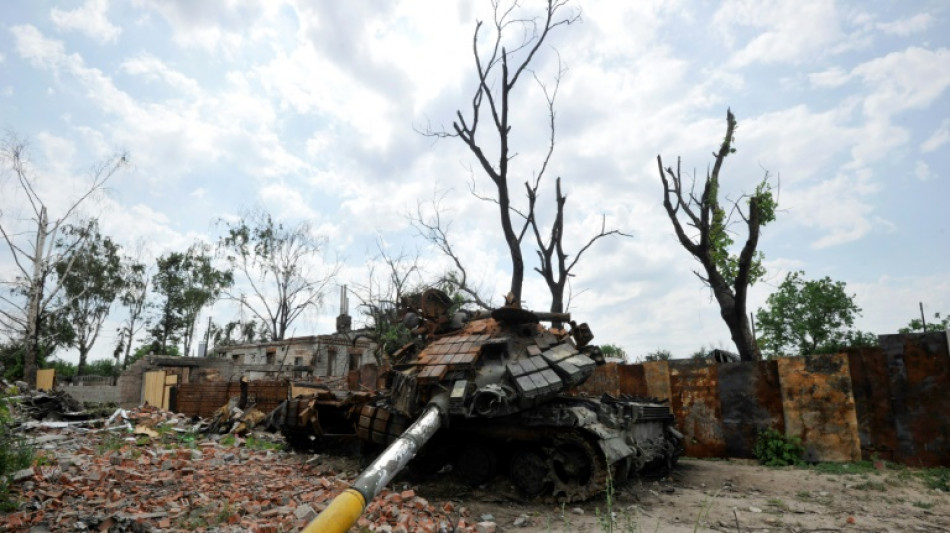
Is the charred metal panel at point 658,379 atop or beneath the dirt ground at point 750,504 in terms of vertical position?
atop

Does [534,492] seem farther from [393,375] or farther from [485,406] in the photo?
[393,375]

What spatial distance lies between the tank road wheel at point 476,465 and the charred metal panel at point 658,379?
493 centimetres

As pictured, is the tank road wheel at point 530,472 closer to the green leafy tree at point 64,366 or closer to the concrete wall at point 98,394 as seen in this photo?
the concrete wall at point 98,394

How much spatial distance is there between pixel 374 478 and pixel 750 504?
522 cm

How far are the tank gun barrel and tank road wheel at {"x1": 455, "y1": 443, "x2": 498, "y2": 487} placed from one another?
105 centimetres

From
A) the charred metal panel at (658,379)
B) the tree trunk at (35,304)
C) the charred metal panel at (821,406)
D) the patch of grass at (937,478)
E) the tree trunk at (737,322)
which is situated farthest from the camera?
the tree trunk at (35,304)

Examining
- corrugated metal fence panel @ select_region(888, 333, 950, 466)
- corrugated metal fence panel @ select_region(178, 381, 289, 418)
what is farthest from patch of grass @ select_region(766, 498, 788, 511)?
corrugated metal fence panel @ select_region(178, 381, 289, 418)

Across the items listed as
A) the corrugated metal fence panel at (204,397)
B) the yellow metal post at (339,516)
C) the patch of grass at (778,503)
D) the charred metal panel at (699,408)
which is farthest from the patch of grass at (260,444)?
the yellow metal post at (339,516)

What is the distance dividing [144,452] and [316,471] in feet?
8.90

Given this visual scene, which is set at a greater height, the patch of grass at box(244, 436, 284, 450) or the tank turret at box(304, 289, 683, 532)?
the tank turret at box(304, 289, 683, 532)

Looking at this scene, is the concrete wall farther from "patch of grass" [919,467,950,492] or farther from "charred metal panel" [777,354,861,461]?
"patch of grass" [919,467,950,492]

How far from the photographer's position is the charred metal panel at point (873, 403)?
9117mm

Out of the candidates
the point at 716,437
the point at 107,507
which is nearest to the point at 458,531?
the point at 107,507

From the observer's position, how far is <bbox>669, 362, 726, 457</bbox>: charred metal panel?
11.0 m
